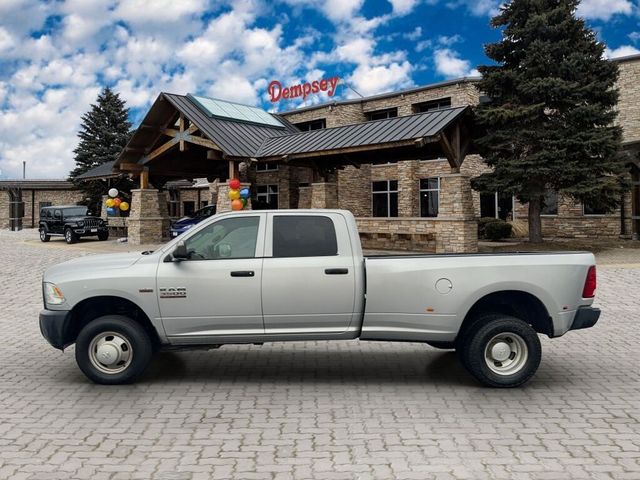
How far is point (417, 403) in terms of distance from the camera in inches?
219

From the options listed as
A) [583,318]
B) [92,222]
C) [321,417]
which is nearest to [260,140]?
[92,222]

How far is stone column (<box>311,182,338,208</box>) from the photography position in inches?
→ 958

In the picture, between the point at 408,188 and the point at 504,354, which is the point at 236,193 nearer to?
the point at 408,188

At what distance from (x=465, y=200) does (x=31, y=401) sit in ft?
56.9

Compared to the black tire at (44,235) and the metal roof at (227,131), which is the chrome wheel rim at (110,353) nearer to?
the metal roof at (227,131)

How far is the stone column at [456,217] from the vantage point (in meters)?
20.7

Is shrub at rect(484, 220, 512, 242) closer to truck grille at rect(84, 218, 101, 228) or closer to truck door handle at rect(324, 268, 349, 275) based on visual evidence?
truck grille at rect(84, 218, 101, 228)

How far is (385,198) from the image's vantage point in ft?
119

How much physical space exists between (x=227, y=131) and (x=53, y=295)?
811 inches

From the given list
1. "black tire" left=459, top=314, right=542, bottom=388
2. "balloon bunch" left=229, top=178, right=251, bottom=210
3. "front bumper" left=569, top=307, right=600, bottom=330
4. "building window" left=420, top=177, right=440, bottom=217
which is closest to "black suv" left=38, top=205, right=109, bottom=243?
"balloon bunch" left=229, top=178, right=251, bottom=210

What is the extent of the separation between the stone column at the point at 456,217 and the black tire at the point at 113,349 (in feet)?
52.0

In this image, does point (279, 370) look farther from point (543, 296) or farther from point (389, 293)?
point (543, 296)

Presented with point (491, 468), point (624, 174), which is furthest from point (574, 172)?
point (491, 468)

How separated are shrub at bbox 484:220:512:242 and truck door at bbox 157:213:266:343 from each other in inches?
943
